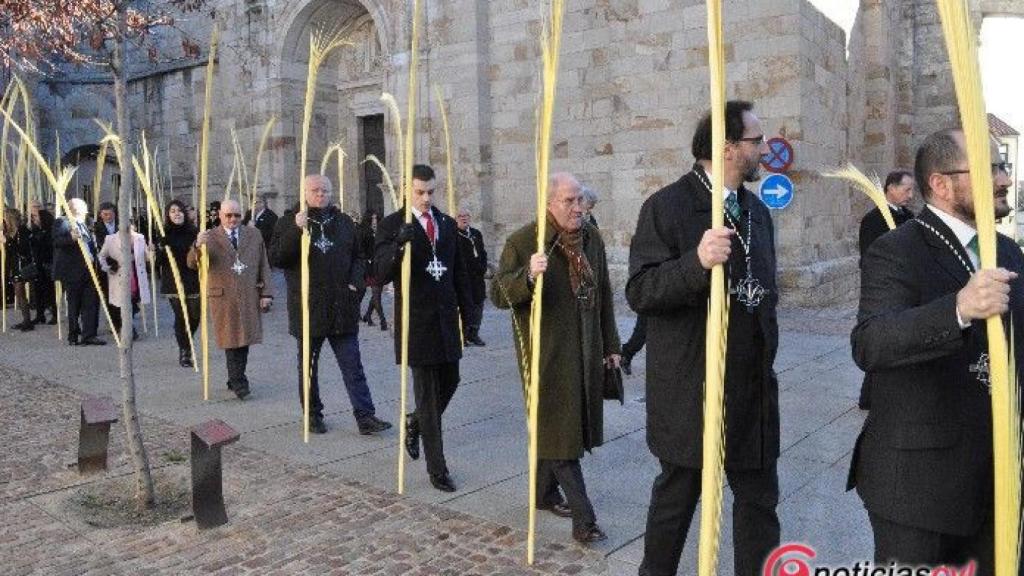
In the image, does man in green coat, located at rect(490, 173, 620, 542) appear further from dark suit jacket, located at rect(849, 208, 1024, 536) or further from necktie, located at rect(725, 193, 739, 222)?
dark suit jacket, located at rect(849, 208, 1024, 536)

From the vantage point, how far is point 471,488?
4.56 meters

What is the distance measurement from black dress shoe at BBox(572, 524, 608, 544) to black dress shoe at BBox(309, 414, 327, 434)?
8.50 feet

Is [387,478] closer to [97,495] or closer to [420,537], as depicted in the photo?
[420,537]

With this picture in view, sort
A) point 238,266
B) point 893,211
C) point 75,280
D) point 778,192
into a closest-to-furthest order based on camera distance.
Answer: point 893,211 → point 238,266 → point 75,280 → point 778,192

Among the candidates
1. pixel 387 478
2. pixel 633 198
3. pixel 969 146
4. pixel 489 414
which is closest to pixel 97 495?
pixel 387 478

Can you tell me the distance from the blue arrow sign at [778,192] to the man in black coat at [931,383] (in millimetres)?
8752

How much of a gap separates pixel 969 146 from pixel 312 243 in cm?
489

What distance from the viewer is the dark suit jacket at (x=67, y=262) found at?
32.2 feet

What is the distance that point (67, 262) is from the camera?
9.90 meters

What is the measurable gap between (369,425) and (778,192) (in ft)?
23.2

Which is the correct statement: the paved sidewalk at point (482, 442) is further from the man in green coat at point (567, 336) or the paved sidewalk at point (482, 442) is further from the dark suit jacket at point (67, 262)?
the dark suit jacket at point (67, 262)

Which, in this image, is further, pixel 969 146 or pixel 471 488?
pixel 471 488

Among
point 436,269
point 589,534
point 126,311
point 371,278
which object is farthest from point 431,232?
point 371,278

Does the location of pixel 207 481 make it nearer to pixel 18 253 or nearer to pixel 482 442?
pixel 482 442
